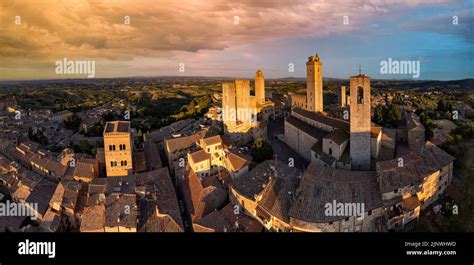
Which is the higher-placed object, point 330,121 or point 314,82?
point 314,82

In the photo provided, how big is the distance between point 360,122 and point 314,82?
16220 mm

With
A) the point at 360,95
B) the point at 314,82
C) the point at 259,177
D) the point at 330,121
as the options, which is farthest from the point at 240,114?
the point at 360,95

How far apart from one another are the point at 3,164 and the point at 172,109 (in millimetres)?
38114

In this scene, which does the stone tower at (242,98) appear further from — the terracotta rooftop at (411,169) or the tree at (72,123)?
the tree at (72,123)

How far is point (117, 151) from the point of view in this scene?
91.9ft

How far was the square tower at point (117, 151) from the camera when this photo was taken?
91.2 ft

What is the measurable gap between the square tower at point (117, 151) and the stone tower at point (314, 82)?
21428 mm

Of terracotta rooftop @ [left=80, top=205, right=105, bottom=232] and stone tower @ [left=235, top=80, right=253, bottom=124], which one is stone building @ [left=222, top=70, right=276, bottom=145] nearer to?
stone tower @ [left=235, top=80, right=253, bottom=124]

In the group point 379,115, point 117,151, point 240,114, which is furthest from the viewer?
point 240,114

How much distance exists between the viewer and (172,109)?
68.1m

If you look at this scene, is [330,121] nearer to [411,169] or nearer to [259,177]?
[259,177]

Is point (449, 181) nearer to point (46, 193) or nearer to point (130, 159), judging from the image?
point (130, 159)

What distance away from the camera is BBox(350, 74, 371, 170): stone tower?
23.7m

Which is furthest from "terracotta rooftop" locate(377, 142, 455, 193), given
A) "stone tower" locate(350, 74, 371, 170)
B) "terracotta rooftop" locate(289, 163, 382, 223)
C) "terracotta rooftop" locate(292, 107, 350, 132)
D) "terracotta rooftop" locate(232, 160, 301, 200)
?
"terracotta rooftop" locate(292, 107, 350, 132)
